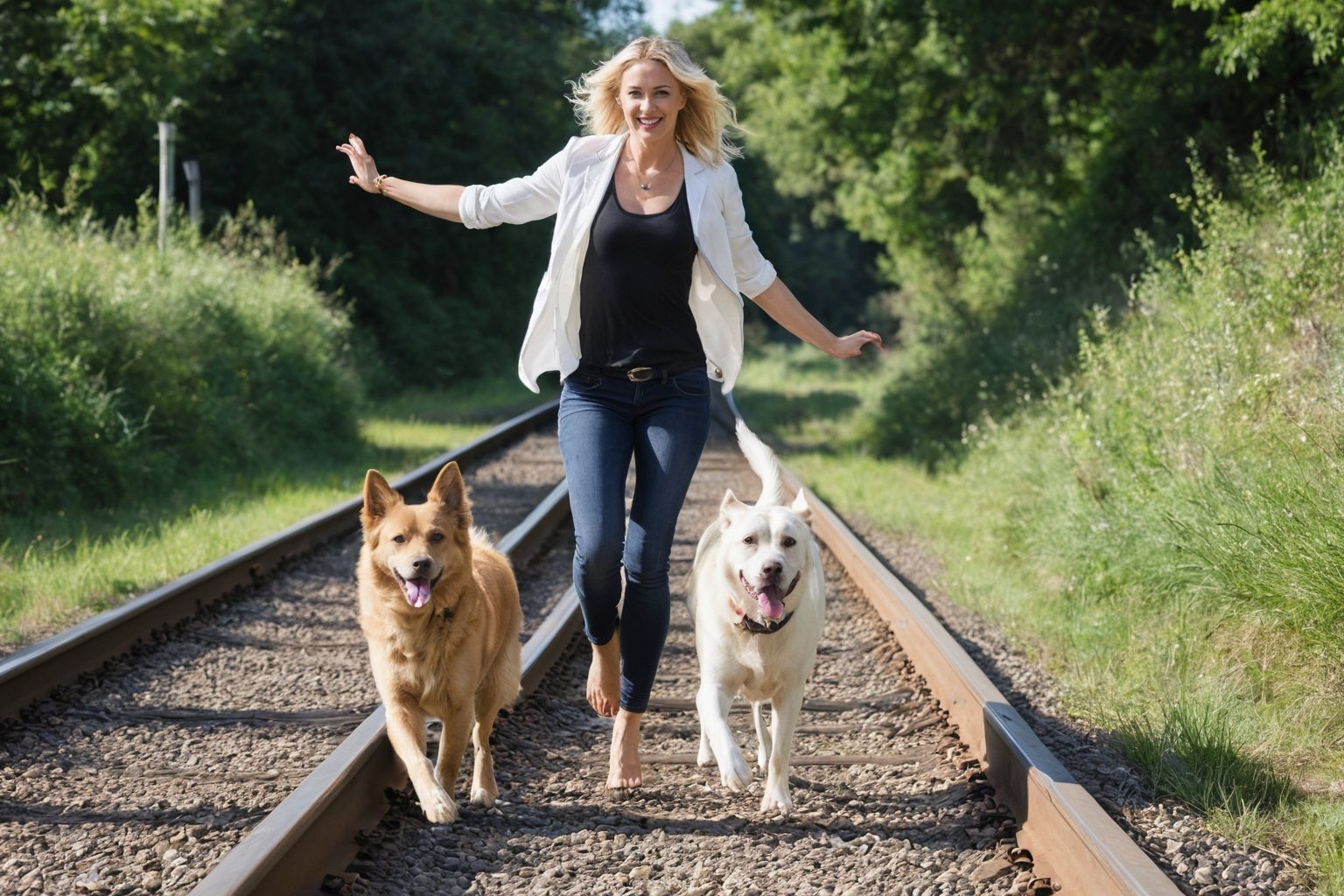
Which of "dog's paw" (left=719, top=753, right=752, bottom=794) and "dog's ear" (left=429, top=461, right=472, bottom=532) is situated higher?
"dog's ear" (left=429, top=461, right=472, bottom=532)

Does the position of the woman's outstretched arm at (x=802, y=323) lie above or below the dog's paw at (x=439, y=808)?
above

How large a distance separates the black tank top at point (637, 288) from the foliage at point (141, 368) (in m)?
7.22

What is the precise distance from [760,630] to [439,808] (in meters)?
1.20

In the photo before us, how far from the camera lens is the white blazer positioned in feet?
15.6

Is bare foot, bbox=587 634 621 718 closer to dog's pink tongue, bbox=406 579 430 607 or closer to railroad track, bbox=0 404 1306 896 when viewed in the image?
railroad track, bbox=0 404 1306 896

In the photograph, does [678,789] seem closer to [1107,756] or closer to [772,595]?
[772,595]

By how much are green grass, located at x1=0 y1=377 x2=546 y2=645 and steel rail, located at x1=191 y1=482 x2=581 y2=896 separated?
3.02 meters

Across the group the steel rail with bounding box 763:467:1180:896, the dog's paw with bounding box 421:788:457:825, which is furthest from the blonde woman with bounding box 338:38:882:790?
the steel rail with bounding box 763:467:1180:896

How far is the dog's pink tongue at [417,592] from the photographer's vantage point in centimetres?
465

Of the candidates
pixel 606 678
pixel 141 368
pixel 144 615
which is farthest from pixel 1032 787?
pixel 141 368

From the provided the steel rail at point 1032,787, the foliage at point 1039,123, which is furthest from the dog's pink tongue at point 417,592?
the foliage at point 1039,123

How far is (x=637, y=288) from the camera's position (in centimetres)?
474

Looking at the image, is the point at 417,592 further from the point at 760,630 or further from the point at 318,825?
the point at 760,630

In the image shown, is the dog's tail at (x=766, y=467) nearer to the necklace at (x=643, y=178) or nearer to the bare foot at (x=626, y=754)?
the bare foot at (x=626, y=754)
